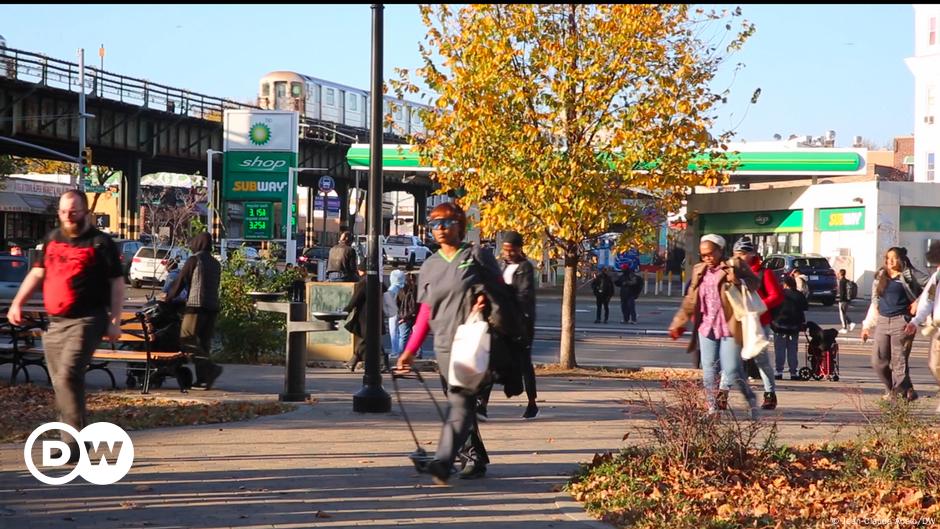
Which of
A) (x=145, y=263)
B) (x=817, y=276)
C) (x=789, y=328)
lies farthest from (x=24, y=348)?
(x=817, y=276)

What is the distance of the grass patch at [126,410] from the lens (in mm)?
11008

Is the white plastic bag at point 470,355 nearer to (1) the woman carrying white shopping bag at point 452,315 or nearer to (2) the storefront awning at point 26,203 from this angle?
(1) the woman carrying white shopping bag at point 452,315

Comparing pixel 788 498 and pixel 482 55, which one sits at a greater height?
pixel 482 55

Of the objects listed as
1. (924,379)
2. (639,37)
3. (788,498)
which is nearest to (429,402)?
(788,498)

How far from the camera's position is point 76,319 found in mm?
8547

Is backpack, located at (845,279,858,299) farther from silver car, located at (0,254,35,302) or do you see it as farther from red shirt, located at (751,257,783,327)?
red shirt, located at (751,257,783,327)

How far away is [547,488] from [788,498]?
1.54 m

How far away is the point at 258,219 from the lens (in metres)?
35.2

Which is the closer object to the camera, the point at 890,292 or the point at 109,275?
the point at 109,275

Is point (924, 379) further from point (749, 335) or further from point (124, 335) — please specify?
point (124, 335)

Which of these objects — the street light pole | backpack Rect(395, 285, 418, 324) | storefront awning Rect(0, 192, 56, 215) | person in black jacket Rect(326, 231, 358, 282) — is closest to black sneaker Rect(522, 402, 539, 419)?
the street light pole

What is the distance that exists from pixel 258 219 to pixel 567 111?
17.9m

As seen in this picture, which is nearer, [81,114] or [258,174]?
[258,174]

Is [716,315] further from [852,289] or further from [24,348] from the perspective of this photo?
[852,289]
